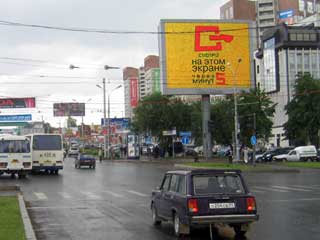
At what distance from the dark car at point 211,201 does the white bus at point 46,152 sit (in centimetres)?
3438

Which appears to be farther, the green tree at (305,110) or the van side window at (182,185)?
the green tree at (305,110)

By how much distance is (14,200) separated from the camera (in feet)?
70.6

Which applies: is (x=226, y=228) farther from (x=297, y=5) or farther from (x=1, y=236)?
(x=297, y=5)

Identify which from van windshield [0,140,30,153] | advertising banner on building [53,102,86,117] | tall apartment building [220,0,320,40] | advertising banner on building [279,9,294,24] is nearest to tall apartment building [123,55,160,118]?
advertising banner on building [53,102,86,117]

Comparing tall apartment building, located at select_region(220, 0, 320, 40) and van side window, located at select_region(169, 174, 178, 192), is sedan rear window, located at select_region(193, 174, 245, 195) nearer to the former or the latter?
van side window, located at select_region(169, 174, 178, 192)

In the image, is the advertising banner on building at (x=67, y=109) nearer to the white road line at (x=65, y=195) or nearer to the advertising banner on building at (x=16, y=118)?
the advertising banner on building at (x=16, y=118)

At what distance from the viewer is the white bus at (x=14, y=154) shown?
42.3 m

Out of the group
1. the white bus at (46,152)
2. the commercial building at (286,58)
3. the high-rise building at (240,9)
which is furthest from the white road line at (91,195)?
the high-rise building at (240,9)

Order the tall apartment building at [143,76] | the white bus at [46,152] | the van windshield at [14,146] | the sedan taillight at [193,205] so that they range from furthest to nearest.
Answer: the tall apartment building at [143,76] → the white bus at [46,152] → the van windshield at [14,146] → the sedan taillight at [193,205]

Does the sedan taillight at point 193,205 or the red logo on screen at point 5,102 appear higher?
the red logo on screen at point 5,102

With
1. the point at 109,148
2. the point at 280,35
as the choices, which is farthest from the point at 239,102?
the point at 280,35

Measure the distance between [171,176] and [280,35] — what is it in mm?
102270

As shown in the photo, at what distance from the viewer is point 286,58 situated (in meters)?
112

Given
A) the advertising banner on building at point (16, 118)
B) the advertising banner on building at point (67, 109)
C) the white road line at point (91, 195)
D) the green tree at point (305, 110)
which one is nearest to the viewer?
the white road line at point (91, 195)
